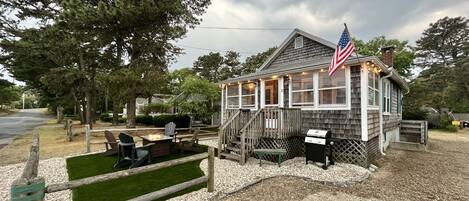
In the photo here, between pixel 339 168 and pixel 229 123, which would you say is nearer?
pixel 339 168

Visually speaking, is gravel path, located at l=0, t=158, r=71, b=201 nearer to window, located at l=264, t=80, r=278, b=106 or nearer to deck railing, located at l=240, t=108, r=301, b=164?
deck railing, located at l=240, t=108, r=301, b=164

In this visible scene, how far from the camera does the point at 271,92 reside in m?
11.2

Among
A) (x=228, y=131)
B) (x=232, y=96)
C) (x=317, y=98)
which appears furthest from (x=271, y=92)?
(x=228, y=131)

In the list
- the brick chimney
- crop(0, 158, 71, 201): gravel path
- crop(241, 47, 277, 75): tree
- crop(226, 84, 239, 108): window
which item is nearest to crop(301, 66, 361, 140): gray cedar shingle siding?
the brick chimney

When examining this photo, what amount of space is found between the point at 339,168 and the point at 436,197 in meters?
2.26

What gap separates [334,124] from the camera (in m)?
7.95

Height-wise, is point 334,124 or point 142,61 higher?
point 142,61

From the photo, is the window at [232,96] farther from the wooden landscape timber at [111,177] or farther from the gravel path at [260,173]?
the wooden landscape timber at [111,177]

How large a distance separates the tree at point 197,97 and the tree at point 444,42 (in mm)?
31961

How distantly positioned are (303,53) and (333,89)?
4.42 metres

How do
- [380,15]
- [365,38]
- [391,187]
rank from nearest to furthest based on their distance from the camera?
[391,187]
[380,15]
[365,38]

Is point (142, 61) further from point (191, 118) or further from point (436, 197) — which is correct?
point (436, 197)

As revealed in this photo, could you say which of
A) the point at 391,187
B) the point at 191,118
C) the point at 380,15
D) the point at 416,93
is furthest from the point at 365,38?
the point at 391,187

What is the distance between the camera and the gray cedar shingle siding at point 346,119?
748 centimetres
